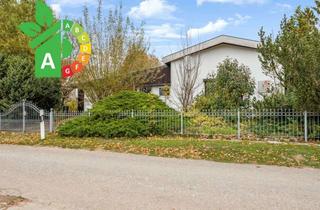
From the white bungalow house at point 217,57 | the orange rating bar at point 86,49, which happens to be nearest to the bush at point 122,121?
the orange rating bar at point 86,49

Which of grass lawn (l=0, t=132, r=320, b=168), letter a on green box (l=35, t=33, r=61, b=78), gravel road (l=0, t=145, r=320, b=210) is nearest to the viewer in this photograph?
gravel road (l=0, t=145, r=320, b=210)

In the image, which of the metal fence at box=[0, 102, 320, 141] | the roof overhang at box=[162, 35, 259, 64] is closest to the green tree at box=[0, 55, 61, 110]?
the metal fence at box=[0, 102, 320, 141]

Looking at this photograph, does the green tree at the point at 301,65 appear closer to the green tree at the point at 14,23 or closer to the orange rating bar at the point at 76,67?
the orange rating bar at the point at 76,67

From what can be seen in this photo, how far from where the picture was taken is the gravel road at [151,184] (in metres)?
6.15

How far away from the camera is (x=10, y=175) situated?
8.49 metres

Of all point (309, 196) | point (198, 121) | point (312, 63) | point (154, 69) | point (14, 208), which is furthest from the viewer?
point (154, 69)

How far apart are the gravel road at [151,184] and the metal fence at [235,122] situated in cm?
414

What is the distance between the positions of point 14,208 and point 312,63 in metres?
9.38

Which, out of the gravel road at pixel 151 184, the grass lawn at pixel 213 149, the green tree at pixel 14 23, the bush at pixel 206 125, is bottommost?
the gravel road at pixel 151 184

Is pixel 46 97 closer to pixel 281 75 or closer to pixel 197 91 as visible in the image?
pixel 197 91

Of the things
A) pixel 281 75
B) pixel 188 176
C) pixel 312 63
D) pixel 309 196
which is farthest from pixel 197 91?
pixel 309 196

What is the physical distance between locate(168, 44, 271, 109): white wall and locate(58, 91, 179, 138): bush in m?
7.09

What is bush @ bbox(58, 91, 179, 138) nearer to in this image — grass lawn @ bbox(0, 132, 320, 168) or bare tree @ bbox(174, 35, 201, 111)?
grass lawn @ bbox(0, 132, 320, 168)

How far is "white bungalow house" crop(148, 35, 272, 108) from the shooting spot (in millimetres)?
21625
